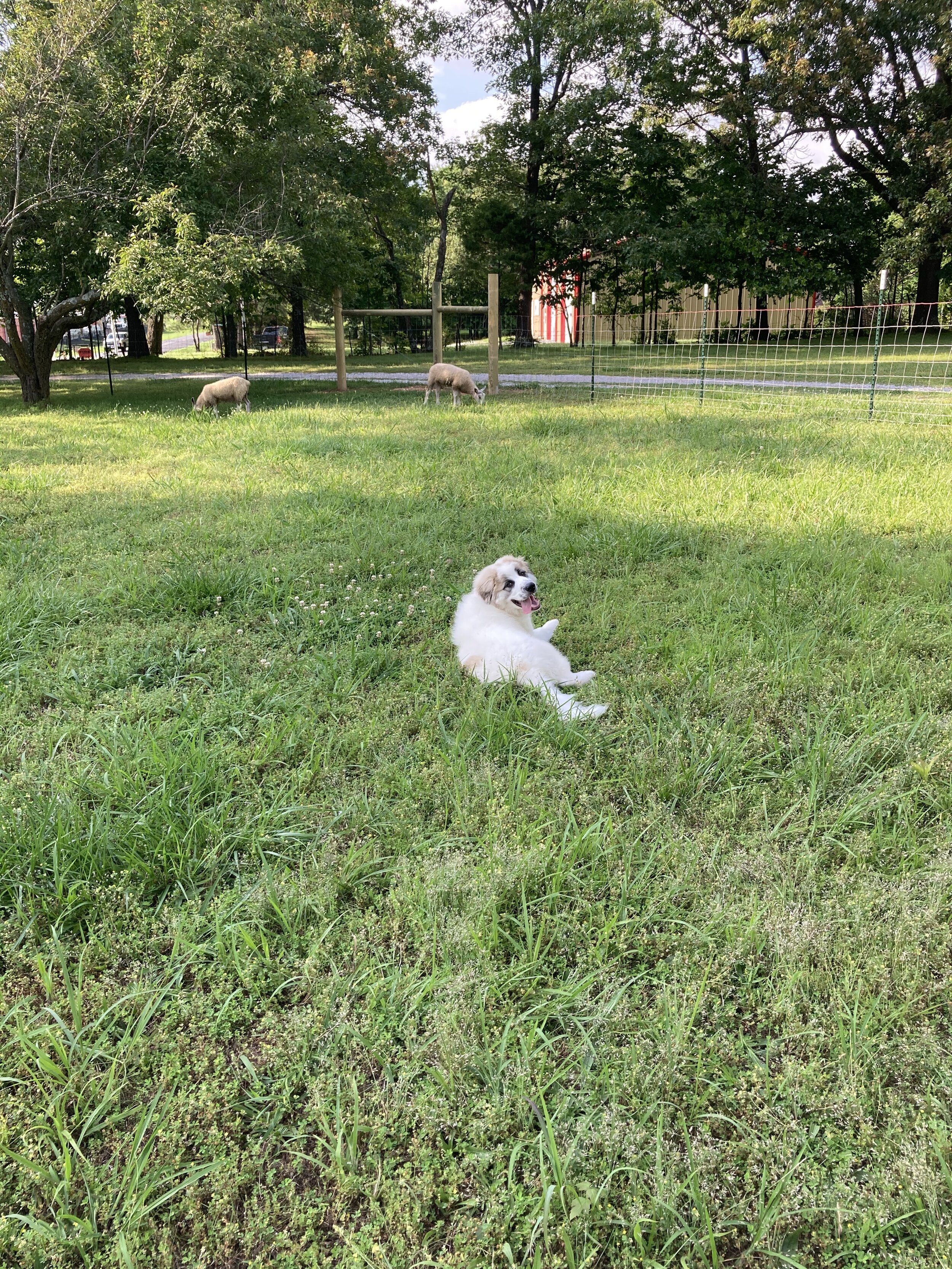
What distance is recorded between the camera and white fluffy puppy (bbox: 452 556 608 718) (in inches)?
119

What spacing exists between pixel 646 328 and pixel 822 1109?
Result: 2670 centimetres

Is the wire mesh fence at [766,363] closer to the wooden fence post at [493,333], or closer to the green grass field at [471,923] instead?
the wooden fence post at [493,333]

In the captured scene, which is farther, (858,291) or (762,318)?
(858,291)

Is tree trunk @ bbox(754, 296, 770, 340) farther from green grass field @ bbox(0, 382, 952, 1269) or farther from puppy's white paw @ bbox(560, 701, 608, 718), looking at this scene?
puppy's white paw @ bbox(560, 701, 608, 718)

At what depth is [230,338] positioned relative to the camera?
29.2 m

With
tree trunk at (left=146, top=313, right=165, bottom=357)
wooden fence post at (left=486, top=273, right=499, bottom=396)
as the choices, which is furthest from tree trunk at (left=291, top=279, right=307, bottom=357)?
wooden fence post at (left=486, top=273, right=499, bottom=396)

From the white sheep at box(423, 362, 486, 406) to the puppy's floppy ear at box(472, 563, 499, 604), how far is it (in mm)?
8548

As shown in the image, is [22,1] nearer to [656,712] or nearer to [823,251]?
[656,712]

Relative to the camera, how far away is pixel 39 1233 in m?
1.29

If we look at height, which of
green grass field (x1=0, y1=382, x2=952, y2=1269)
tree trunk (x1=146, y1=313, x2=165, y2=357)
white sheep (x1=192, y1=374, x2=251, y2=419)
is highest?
tree trunk (x1=146, y1=313, x2=165, y2=357)

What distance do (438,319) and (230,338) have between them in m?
18.7

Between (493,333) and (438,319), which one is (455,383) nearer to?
(493,333)

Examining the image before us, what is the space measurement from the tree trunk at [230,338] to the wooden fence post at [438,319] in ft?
55.7

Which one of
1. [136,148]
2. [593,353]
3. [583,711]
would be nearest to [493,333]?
[593,353]
